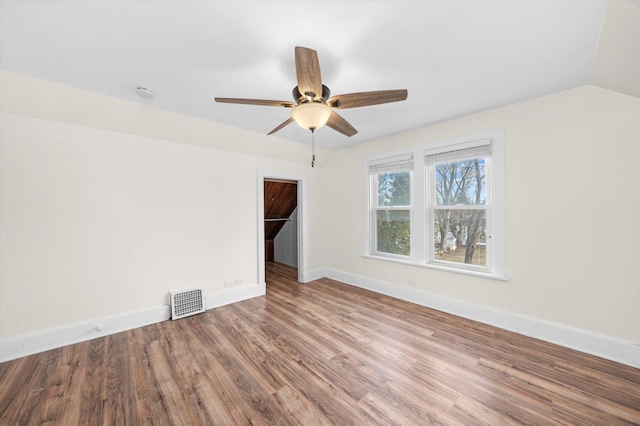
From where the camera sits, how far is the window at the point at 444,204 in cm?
275

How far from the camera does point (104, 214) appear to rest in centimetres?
261

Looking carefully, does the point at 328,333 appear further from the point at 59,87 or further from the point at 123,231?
the point at 59,87

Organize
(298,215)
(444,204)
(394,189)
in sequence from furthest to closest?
(298,215) < (394,189) < (444,204)

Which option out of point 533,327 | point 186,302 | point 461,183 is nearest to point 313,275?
point 186,302

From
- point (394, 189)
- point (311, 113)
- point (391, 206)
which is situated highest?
point (311, 113)

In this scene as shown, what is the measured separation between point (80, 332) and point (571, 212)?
16.5 ft

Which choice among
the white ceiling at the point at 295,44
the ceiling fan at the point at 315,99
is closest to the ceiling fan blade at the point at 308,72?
the ceiling fan at the point at 315,99

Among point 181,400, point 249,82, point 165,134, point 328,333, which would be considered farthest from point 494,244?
point 165,134

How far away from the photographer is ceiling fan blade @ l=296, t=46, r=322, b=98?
1283 mm

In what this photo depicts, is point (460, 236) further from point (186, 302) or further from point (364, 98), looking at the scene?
point (186, 302)

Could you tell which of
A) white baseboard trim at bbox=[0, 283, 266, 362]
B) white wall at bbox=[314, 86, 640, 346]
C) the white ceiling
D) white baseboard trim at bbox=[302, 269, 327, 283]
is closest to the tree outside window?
white wall at bbox=[314, 86, 640, 346]

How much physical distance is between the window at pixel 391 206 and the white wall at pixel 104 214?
198 cm

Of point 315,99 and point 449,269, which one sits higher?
point 315,99

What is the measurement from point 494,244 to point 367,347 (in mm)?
1863
